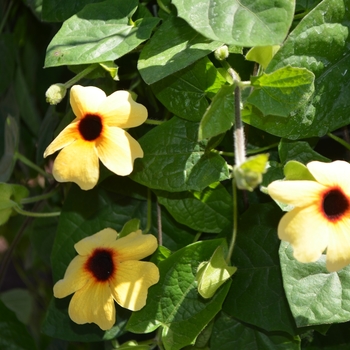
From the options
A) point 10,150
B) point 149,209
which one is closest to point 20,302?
point 10,150

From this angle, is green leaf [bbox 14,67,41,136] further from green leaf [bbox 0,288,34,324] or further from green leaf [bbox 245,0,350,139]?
green leaf [bbox 245,0,350,139]

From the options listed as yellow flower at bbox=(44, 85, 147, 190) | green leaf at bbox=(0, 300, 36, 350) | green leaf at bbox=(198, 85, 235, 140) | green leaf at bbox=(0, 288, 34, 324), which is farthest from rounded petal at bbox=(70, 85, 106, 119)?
green leaf at bbox=(0, 288, 34, 324)

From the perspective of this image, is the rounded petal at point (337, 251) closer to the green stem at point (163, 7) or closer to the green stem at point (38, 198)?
the green stem at point (163, 7)

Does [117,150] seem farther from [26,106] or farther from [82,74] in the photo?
[26,106]

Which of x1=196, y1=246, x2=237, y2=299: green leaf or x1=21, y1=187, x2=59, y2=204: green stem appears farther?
x1=21, y1=187, x2=59, y2=204: green stem

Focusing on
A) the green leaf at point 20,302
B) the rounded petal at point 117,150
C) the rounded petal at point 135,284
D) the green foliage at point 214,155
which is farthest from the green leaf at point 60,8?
the green leaf at point 20,302
